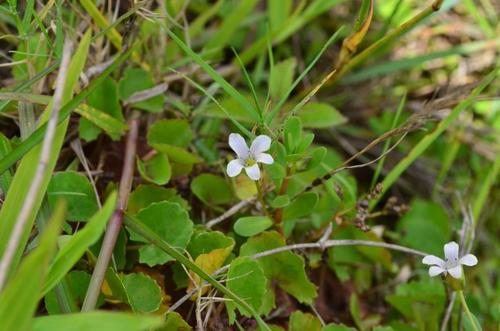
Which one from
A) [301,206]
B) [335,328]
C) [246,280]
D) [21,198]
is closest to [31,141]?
[21,198]

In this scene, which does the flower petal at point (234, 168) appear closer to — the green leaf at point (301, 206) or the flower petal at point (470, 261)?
the green leaf at point (301, 206)

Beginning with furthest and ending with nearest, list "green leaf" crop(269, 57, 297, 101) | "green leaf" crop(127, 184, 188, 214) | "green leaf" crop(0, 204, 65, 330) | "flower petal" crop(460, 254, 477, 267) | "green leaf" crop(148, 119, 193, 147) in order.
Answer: "green leaf" crop(269, 57, 297, 101), "green leaf" crop(148, 119, 193, 147), "green leaf" crop(127, 184, 188, 214), "flower petal" crop(460, 254, 477, 267), "green leaf" crop(0, 204, 65, 330)

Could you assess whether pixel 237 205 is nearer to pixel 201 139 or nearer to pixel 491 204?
pixel 201 139

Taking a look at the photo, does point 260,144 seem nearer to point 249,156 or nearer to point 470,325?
point 249,156

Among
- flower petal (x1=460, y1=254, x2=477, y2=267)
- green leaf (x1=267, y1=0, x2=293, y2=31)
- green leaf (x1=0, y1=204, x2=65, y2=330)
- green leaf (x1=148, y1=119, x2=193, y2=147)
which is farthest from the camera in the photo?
green leaf (x1=267, y1=0, x2=293, y2=31)

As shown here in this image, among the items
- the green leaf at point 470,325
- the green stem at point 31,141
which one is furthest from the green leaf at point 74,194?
the green leaf at point 470,325

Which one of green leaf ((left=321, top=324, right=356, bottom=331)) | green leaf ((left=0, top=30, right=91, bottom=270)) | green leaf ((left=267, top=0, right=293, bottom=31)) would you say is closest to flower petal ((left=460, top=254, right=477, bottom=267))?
green leaf ((left=321, top=324, right=356, bottom=331))

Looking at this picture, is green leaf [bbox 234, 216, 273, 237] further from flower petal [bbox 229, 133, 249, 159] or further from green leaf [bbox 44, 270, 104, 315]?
green leaf [bbox 44, 270, 104, 315]
